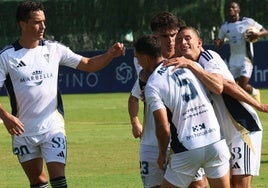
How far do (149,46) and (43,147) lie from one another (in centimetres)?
189

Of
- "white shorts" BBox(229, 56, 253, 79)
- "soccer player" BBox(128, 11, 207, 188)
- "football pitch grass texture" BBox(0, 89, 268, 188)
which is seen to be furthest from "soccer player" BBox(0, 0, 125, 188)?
"white shorts" BBox(229, 56, 253, 79)

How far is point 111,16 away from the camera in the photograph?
2068 inches

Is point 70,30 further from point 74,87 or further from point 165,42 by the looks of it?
point 165,42

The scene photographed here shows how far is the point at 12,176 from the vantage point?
15.4 meters

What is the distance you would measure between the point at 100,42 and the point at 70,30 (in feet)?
10.4

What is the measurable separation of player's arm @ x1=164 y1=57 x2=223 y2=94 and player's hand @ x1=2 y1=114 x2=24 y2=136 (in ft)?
7.33

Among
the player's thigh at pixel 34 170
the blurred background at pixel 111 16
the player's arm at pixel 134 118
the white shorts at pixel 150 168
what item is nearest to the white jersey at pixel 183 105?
the white shorts at pixel 150 168

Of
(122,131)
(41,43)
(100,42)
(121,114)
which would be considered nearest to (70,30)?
(100,42)

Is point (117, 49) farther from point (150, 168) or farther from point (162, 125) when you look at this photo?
point (162, 125)

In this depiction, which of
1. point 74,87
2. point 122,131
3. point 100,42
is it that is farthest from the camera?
point 100,42

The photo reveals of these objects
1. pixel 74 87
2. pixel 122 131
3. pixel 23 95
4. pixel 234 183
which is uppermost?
pixel 23 95

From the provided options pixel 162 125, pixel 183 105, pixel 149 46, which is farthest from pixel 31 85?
pixel 183 105

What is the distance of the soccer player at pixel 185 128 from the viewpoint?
29.2 feet

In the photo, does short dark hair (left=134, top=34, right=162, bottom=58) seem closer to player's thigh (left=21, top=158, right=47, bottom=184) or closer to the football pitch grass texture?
player's thigh (left=21, top=158, right=47, bottom=184)
